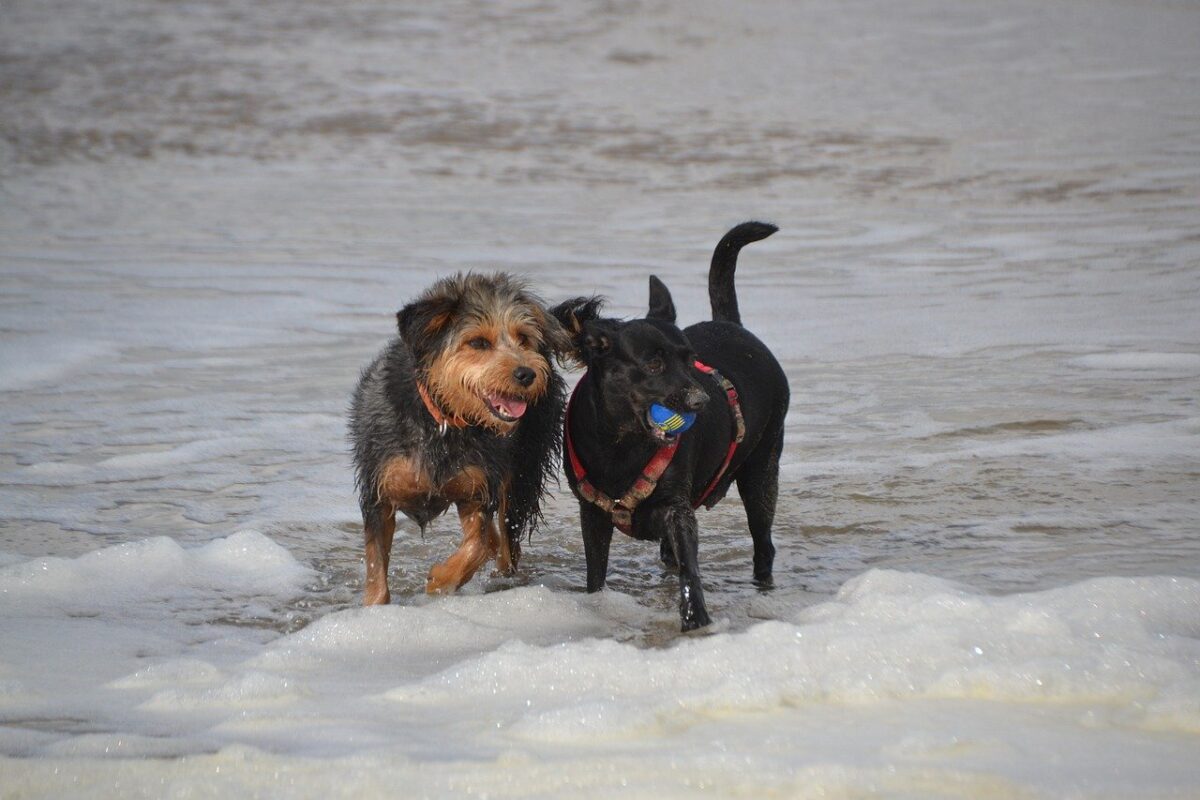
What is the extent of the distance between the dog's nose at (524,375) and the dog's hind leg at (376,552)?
2.27 ft

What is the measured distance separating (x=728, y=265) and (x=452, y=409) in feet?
4.57

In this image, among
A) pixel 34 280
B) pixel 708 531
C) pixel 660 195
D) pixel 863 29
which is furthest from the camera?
pixel 863 29

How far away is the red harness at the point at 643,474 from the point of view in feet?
15.6

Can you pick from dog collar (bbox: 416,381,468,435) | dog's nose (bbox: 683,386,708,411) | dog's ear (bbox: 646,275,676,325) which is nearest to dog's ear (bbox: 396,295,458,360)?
dog collar (bbox: 416,381,468,435)

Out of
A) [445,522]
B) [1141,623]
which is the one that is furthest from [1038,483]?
[445,522]

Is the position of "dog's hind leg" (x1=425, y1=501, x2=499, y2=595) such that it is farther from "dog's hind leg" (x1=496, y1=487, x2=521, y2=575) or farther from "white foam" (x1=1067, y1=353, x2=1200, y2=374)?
"white foam" (x1=1067, y1=353, x2=1200, y2=374)

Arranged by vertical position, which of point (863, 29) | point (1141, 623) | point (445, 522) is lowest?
point (445, 522)

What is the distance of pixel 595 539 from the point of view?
16.6 feet

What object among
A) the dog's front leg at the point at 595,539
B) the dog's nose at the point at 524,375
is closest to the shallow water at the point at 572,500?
the dog's front leg at the point at 595,539

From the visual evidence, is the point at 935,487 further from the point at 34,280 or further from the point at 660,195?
the point at 660,195

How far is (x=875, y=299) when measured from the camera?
35.0 feet

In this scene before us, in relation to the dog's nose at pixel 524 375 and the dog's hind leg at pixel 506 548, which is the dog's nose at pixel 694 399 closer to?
the dog's nose at pixel 524 375

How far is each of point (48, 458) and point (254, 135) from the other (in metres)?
14.4

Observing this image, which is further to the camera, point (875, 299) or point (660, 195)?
point (660, 195)
